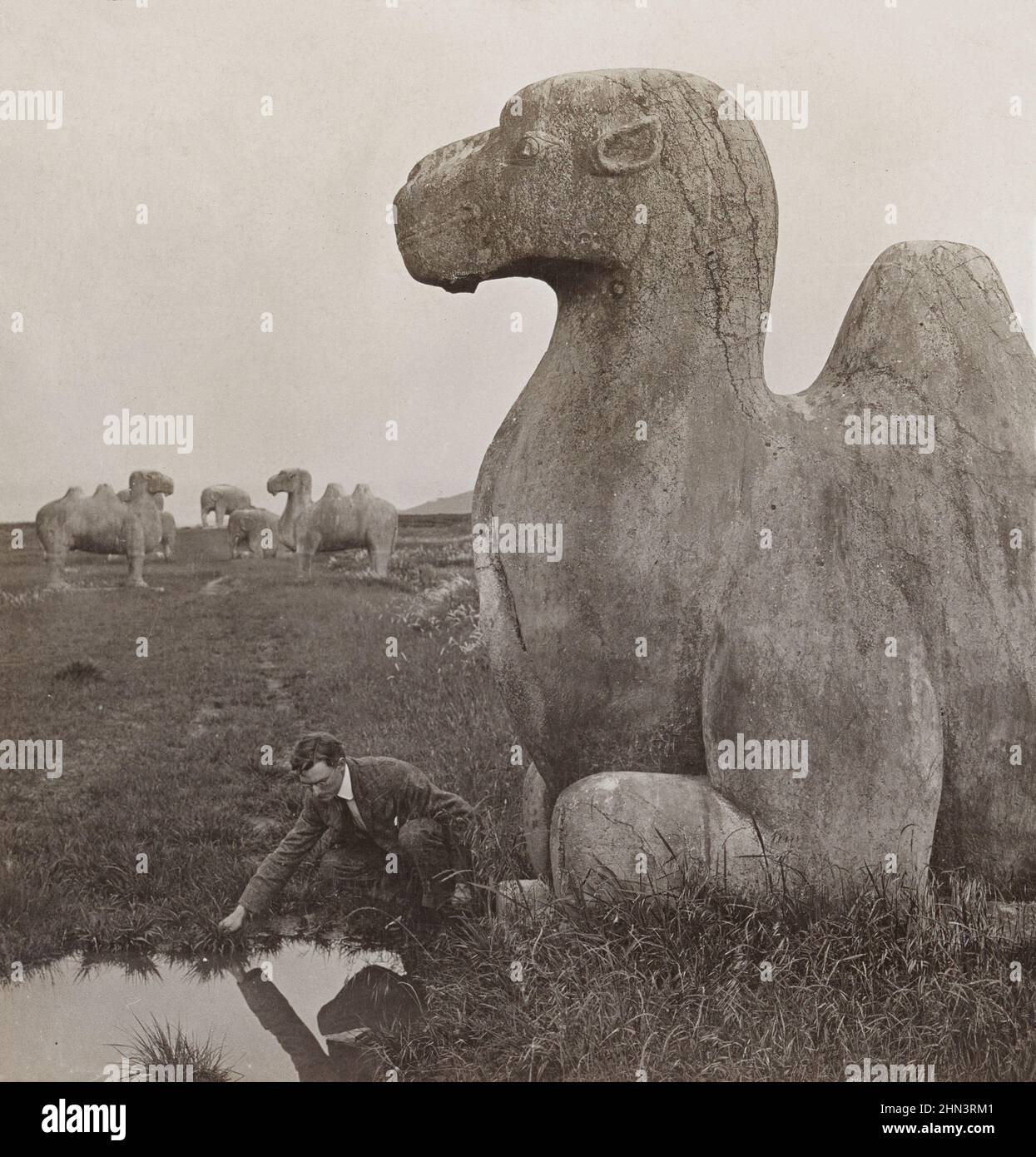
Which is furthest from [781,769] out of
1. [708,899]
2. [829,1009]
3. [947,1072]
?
[947,1072]

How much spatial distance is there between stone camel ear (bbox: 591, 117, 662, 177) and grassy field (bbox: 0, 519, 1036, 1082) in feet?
6.00

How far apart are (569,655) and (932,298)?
1.38 meters

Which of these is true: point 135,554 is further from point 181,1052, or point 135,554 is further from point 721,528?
point 721,528

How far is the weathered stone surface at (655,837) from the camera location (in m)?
3.36

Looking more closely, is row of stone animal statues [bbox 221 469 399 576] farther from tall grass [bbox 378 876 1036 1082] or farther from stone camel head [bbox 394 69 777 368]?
tall grass [bbox 378 876 1036 1082]

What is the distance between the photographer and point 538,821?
3951mm

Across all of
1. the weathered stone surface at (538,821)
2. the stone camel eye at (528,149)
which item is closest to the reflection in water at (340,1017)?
the weathered stone surface at (538,821)

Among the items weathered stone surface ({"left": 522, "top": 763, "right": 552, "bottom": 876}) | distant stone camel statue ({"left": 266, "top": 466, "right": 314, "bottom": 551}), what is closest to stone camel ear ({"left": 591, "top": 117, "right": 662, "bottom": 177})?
weathered stone surface ({"left": 522, "top": 763, "right": 552, "bottom": 876})

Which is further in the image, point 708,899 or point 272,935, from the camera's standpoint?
point 272,935

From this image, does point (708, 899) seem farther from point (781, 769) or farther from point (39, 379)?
point (39, 379)

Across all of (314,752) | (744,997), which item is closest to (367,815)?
(314,752)

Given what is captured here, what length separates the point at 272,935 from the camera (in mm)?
4707

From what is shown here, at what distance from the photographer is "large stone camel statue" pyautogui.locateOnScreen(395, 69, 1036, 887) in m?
3.39

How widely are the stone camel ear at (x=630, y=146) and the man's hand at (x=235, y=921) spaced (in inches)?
107
